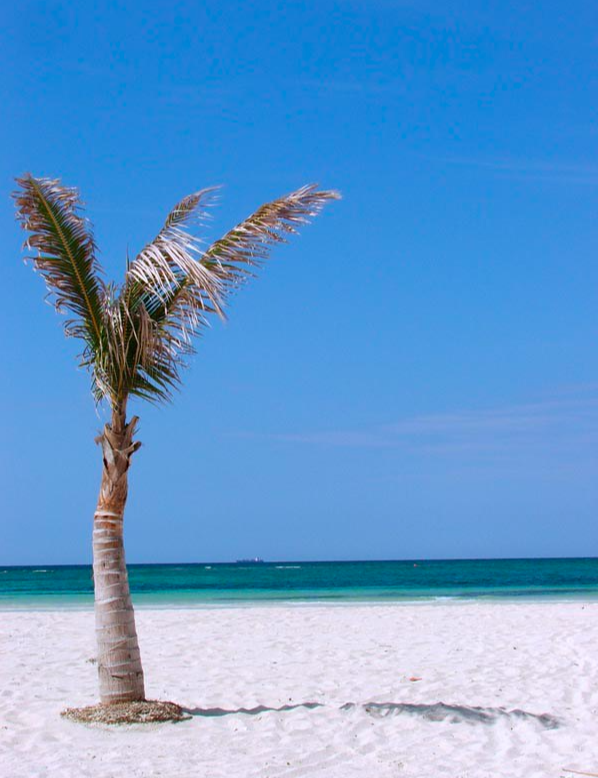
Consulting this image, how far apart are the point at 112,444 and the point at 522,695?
472 cm

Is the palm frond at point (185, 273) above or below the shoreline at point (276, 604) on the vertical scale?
above

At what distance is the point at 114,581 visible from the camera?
6.70 meters

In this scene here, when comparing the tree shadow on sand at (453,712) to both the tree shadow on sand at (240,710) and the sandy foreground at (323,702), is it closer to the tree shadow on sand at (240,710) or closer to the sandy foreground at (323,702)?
the sandy foreground at (323,702)

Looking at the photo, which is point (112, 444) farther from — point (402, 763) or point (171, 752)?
point (402, 763)

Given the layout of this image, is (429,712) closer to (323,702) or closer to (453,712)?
(453,712)

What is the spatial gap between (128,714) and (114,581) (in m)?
1.05

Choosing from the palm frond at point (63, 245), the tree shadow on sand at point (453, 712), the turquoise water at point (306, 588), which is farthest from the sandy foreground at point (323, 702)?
the turquoise water at point (306, 588)

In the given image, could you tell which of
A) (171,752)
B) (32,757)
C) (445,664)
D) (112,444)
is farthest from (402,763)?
(445,664)

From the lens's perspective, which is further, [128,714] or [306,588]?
[306,588]

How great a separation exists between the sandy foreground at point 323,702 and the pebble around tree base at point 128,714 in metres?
0.09

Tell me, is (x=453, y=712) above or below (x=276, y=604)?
above

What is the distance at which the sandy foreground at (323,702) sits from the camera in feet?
18.7

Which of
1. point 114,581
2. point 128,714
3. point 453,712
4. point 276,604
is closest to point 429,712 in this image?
point 453,712

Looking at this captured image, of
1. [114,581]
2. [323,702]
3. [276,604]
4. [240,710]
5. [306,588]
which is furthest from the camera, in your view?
[306,588]
